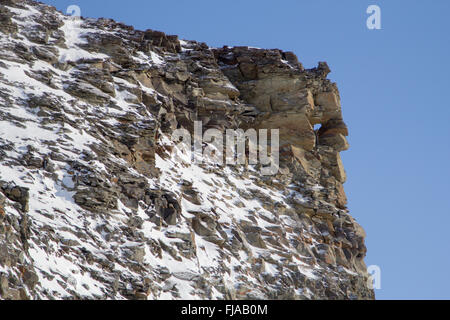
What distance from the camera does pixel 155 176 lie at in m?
43.4

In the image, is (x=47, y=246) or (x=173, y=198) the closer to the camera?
(x=47, y=246)

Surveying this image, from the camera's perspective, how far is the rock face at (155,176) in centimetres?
3434

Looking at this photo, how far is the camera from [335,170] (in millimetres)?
55438

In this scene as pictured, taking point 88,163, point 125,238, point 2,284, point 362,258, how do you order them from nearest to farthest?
point 2,284
point 125,238
point 88,163
point 362,258

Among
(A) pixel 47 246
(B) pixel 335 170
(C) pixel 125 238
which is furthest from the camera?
(B) pixel 335 170

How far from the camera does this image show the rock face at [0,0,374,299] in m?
34.3

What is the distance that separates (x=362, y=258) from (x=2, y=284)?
29.3m

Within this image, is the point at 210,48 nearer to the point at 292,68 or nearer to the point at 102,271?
the point at 292,68

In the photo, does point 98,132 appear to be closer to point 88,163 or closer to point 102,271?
point 88,163
